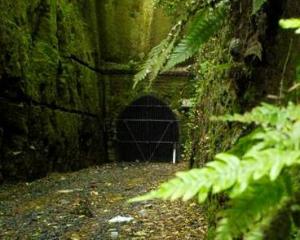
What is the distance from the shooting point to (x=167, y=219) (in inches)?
180

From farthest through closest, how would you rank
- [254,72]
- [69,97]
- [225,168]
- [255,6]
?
[69,97] → [254,72] → [255,6] → [225,168]

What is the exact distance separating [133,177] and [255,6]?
7.05 metres

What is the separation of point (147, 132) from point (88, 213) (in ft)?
27.0

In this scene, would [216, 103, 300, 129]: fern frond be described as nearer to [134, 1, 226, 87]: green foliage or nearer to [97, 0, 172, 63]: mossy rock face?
[134, 1, 226, 87]: green foliage

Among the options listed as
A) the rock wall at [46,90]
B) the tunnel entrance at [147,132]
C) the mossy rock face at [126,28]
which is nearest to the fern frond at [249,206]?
the rock wall at [46,90]

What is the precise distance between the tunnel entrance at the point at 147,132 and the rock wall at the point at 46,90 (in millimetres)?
1116

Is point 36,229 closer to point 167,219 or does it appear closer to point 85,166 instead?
point 167,219

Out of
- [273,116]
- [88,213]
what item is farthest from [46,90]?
[273,116]

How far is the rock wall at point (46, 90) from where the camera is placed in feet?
25.5

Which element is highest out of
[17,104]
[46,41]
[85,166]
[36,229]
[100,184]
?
[46,41]

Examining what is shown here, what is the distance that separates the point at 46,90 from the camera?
29.8ft

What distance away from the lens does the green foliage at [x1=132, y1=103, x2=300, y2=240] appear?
0.74 m

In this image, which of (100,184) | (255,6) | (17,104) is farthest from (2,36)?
(255,6)

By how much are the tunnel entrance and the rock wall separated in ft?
3.66
